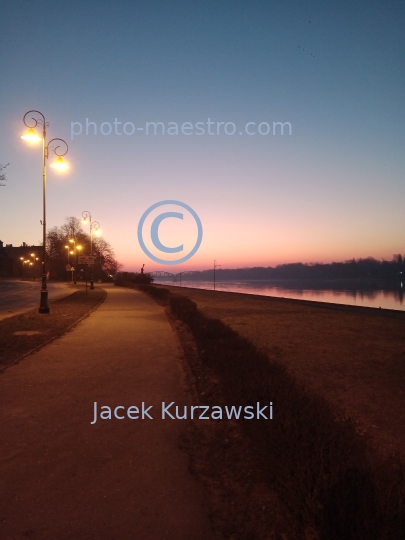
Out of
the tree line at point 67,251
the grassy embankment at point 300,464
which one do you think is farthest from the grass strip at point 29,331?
the tree line at point 67,251

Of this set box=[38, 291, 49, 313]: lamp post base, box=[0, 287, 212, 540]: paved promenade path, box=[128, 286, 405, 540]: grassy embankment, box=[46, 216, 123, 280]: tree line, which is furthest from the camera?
box=[46, 216, 123, 280]: tree line

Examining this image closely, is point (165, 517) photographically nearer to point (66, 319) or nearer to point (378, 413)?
point (378, 413)

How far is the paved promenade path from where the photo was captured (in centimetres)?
370

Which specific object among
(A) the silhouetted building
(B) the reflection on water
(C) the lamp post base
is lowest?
(B) the reflection on water

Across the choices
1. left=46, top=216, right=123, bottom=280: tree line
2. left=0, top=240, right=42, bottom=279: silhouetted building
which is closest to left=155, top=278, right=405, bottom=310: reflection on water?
left=46, top=216, right=123, bottom=280: tree line

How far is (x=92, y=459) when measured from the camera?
493 cm

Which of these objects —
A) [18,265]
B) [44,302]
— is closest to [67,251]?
[18,265]

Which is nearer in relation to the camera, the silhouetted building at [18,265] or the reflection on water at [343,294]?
the reflection on water at [343,294]

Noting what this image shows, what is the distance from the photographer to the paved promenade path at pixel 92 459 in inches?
145

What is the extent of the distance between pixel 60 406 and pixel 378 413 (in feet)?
15.5

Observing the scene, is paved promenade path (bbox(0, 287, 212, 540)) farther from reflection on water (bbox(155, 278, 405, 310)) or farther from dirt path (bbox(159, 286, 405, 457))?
reflection on water (bbox(155, 278, 405, 310))

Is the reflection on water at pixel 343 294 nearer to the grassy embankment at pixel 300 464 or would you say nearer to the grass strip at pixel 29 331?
the grass strip at pixel 29 331

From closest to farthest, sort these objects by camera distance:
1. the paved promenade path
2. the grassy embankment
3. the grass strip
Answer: the grassy embankment < the paved promenade path < the grass strip

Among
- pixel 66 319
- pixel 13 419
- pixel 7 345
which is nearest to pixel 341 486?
pixel 13 419
